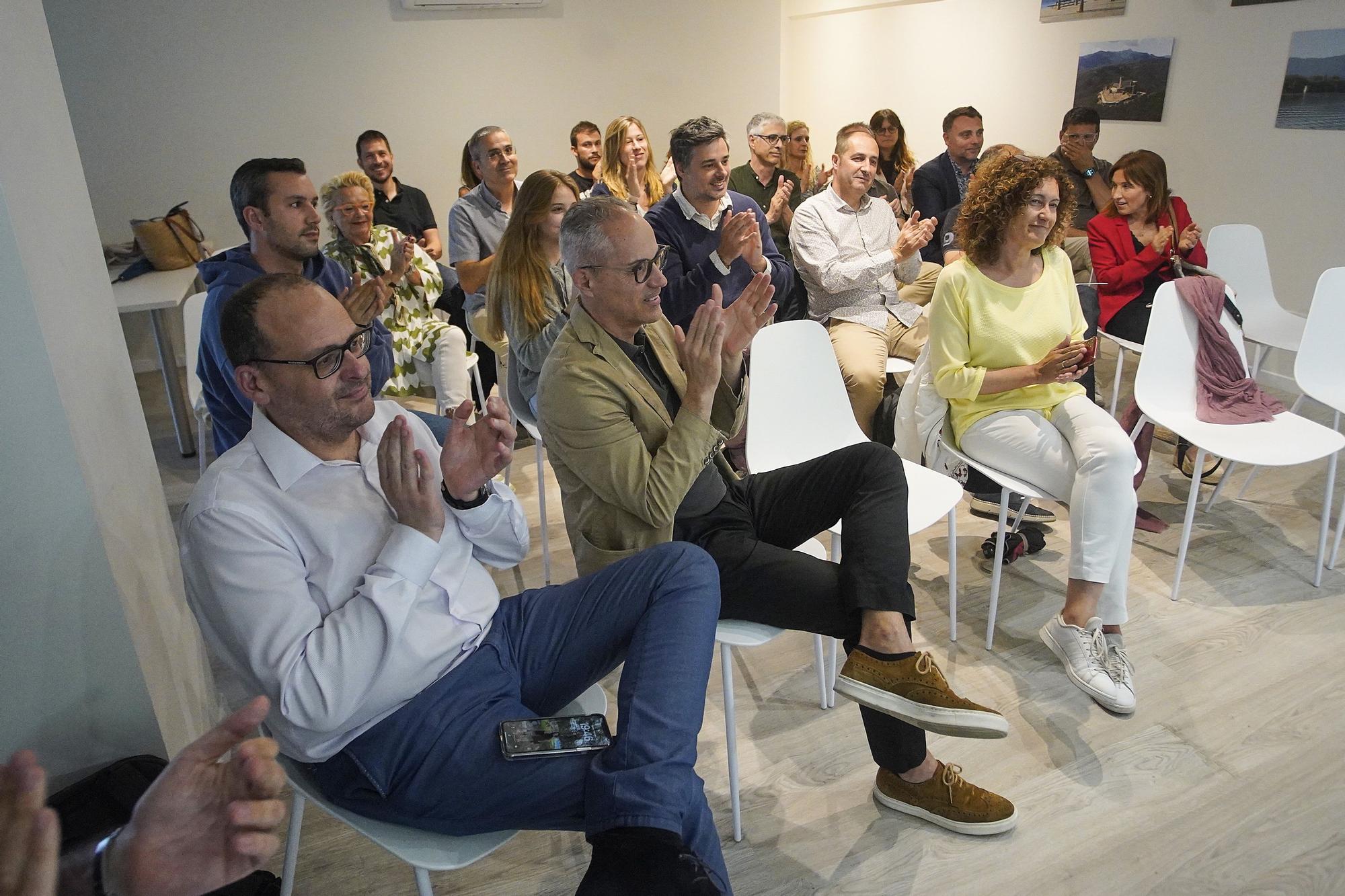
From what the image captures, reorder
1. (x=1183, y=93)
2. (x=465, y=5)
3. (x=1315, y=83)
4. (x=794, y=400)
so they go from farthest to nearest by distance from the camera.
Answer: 1. (x=465, y=5)
2. (x=1183, y=93)
3. (x=1315, y=83)
4. (x=794, y=400)

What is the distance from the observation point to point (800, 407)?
8.41 ft

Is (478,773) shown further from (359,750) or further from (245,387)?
(245,387)

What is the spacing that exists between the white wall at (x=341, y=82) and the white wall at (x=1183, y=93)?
1.63 metres

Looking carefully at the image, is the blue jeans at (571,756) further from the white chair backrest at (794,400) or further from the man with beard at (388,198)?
the man with beard at (388,198)

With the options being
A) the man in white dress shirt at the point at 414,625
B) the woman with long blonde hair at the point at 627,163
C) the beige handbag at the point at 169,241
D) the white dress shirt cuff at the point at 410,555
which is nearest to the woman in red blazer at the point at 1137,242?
the woman with long blonde hair at the point at 627,163

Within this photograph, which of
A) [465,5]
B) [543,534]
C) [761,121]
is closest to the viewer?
[543,534]

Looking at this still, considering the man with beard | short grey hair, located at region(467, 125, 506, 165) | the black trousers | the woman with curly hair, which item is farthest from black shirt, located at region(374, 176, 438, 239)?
the black trousers

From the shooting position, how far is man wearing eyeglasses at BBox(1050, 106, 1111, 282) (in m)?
4.54

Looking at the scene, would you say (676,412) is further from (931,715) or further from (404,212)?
(404,212)

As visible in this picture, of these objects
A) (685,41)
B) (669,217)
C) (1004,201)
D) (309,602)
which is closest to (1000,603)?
(1004,201)

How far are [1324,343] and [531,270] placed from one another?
2.82 metres

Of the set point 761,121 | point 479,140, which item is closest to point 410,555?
point 479,140

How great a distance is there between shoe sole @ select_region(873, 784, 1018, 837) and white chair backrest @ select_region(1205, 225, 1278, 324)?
10.2 ft

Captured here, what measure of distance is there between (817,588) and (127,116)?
5.81 m
